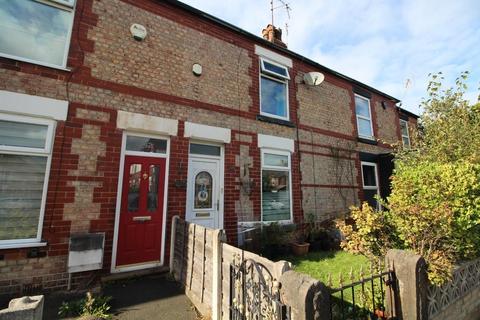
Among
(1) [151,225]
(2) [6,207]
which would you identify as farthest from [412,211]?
(2) [6,207]

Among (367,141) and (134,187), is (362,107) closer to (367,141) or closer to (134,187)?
(367,141)

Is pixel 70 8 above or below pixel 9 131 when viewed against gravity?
above

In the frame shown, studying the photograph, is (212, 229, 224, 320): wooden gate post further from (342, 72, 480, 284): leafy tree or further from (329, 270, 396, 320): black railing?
(342, 72, 480, 284): leafy tree

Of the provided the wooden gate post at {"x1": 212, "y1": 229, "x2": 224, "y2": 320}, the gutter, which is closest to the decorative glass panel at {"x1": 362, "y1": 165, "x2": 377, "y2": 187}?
the gutter

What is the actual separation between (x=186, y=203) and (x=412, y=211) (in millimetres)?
4295

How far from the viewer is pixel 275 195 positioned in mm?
7328

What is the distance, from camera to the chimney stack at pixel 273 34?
927 cm

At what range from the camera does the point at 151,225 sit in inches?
206

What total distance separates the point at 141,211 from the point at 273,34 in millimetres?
7800

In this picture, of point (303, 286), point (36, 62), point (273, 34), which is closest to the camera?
point (303, 286)

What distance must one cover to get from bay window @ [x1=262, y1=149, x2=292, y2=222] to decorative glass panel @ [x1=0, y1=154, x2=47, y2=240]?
500 centimetres

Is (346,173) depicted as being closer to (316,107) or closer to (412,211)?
(316,107)

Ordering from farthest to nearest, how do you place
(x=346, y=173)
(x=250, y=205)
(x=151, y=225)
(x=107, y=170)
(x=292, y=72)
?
(x=346, y=173) → (x=292, y=72) → (x=250, y=205) → (x=151, y=225) → (x=107, y=170)

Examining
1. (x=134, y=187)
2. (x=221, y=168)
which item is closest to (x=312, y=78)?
(x=221, y=168)
